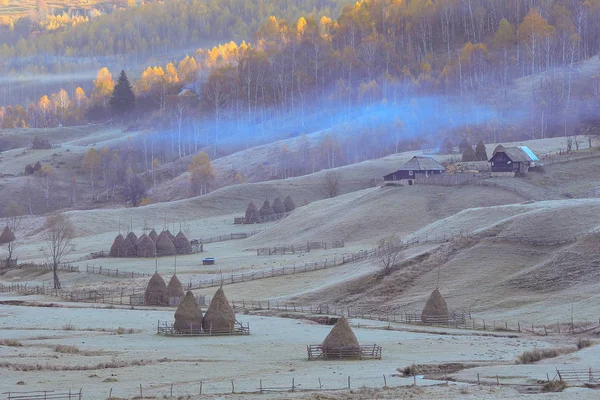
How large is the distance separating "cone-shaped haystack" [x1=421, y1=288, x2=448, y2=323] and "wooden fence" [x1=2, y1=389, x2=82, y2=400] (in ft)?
95.4

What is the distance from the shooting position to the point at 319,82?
194500 mm

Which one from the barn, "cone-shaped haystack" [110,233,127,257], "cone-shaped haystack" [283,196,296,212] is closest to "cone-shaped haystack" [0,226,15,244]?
"cone-shaped haystack" [110,233,127,257]

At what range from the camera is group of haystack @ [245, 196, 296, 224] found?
12362 cm

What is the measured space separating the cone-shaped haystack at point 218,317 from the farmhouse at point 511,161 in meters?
61.8

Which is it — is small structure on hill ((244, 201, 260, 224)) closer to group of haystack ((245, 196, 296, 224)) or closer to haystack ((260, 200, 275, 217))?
group of haystack ((245, 196, 296, 224))

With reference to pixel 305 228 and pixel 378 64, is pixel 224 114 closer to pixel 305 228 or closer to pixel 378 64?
pixel 378 64

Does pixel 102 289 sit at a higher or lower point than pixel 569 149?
lower

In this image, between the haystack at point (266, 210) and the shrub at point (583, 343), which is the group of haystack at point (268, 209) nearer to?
the haystack at point (266, 210)

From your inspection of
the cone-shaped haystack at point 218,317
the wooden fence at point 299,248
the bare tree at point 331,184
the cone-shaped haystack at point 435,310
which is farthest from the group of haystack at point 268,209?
the cone-shaped haystack at point 218,317

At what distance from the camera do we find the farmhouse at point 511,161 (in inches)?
4469

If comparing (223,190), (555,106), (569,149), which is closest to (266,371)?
(569,149)

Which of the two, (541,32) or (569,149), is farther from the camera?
(541,32)

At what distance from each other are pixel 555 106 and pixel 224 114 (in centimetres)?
6582

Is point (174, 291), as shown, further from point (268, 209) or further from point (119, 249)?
point (268, 209)
